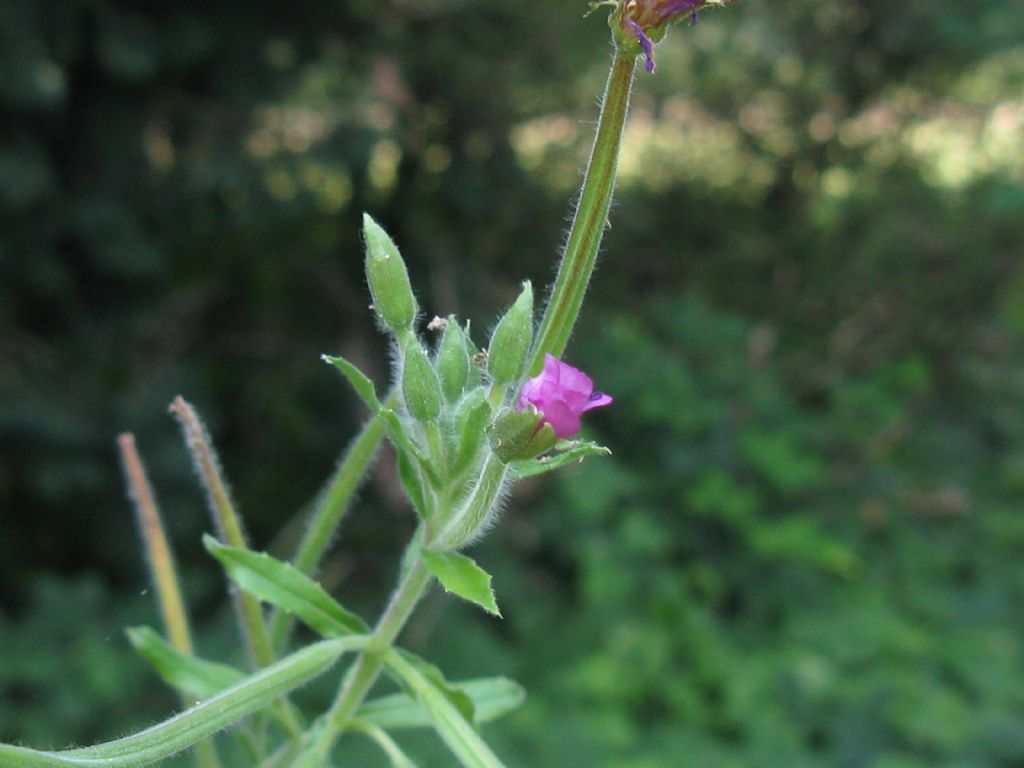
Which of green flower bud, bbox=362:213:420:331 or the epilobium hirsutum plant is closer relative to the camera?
the epilobium hirsutum plant

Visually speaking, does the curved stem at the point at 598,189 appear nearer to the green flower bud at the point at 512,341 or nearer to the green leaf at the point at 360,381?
the green flower bud at the point at 512,341

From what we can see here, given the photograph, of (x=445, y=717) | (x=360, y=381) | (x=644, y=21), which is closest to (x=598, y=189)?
(x=644, y=21)

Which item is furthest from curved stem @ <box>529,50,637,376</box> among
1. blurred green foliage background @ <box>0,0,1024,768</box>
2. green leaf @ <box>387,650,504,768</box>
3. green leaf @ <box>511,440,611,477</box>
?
blurred green foliage background @ <box>0,0,1024,768</box>

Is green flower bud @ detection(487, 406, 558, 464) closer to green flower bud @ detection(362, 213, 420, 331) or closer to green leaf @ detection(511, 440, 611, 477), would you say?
green leaf @ detection(511, 440, 611, 477)

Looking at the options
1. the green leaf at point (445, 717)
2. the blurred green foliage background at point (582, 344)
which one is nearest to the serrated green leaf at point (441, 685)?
the green leaf at point (445, 717)

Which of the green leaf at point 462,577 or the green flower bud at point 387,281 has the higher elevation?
the green flower bud at point 387,281

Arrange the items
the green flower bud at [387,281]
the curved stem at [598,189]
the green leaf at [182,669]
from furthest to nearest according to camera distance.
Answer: the green leaf at [182,669], the green flower bud at [387,281], the curved stem at [598,189]

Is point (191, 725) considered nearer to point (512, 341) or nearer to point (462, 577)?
point (462, 577)
